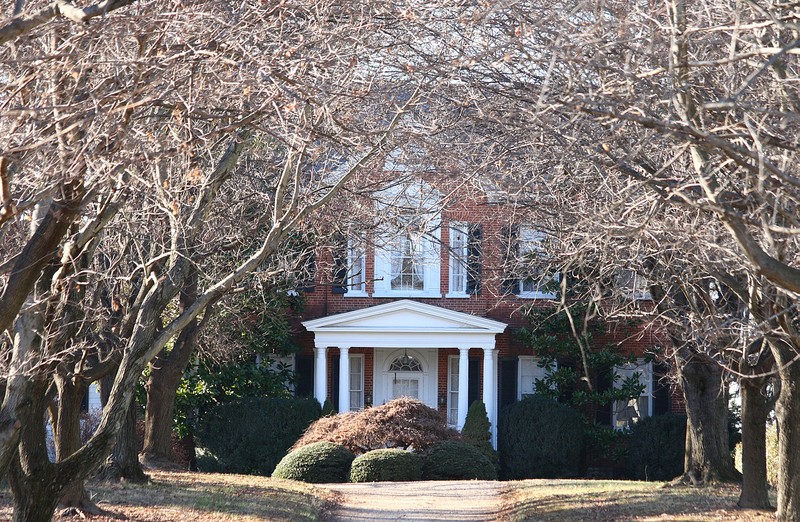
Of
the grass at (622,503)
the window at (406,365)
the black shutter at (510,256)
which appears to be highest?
the black shutter at (510,256)

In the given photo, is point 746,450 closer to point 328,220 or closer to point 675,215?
point 675,215

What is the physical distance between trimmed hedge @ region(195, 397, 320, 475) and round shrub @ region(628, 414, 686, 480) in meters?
7.91

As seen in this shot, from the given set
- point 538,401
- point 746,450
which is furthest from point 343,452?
point 746,450

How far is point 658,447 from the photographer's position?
2439cm

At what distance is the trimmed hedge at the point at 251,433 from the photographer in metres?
24.2

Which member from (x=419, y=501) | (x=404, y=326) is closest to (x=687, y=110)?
(x=419, y=501)

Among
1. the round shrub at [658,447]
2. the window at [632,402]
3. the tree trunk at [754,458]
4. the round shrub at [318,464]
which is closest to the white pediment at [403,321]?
Answer: the window at [632,402]

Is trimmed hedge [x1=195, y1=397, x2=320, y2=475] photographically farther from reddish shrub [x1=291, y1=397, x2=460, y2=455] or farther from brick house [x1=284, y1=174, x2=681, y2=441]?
reddish shrub [x1=291, y1=397, x2=460, y2=455]

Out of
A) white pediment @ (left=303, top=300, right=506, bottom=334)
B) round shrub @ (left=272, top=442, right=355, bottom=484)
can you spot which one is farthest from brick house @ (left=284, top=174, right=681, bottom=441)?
round shrub @ (left=272, top=442, right=355, bottom=484)

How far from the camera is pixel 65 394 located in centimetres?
1268

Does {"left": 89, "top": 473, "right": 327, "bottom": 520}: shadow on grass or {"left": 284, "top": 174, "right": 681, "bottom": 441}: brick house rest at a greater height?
{"left": 284, "top": 174, "right": 681, "bottom": 441}: brick house

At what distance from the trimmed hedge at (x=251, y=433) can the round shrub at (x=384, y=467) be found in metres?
4.91

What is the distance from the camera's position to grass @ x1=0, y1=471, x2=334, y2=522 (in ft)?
42.3

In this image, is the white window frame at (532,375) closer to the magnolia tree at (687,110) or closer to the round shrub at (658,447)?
the round shrub at (658,447)
